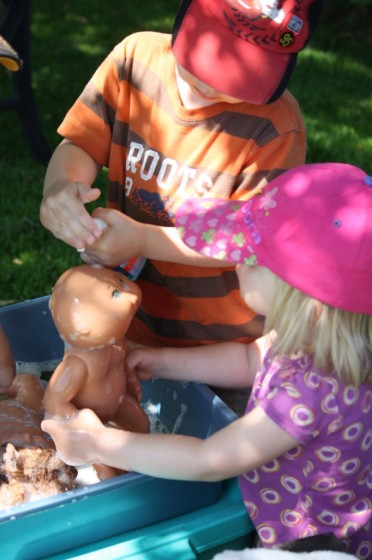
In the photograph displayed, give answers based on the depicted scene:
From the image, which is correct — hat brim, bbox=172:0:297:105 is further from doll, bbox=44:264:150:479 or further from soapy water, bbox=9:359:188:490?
soapy water, bbox=9:359:188:490

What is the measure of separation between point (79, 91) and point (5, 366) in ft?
8.50

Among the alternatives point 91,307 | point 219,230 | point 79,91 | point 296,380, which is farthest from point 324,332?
point 79,91

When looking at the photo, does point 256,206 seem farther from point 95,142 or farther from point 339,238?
point 95,142

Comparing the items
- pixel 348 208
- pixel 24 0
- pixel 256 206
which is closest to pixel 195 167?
pixel 256 206

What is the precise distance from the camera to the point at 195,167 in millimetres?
1619

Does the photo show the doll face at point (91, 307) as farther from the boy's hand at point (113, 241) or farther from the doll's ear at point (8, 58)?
the doll's ear at point (8, 58)

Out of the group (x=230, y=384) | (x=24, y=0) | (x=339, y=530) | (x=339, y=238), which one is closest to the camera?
(x=339, y=238)

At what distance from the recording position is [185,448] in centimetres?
128

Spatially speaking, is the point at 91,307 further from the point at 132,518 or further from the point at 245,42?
the point at 245,42

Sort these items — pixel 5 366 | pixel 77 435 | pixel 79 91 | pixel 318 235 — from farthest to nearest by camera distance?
pixel 79 91 < pixel 5 366 < pixel 77 435 < pixel 318 235

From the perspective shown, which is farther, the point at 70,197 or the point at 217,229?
the point at 70,197

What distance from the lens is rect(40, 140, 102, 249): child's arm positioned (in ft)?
4.66

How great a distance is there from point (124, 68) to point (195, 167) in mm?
240

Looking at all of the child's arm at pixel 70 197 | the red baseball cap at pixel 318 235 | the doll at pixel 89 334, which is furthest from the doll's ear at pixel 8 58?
the red baseball cap at pixel 318 235
